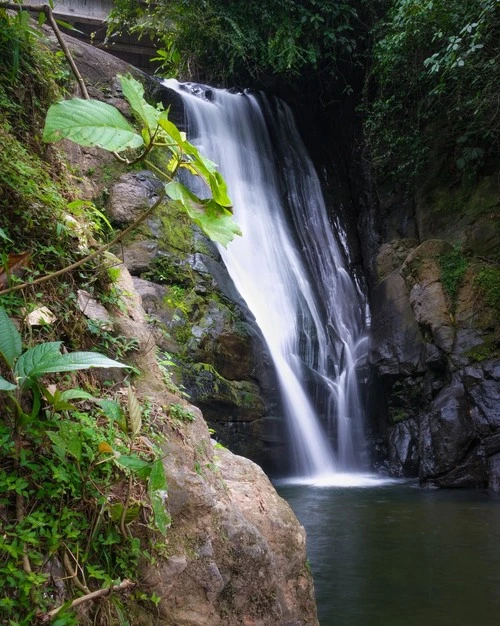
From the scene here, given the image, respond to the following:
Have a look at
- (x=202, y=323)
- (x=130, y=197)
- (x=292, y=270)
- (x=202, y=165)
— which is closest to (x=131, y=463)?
(x=202, y=165)

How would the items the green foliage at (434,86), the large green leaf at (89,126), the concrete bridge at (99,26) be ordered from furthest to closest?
1. the concrete bridge at (99,26)
2. the green foliage at (434,86)
3. the large green leaf at (89,126)

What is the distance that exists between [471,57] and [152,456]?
8356mm

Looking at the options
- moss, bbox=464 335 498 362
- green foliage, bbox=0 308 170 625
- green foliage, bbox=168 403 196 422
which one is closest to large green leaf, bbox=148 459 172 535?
green foliage, bbox=0 308 170 625

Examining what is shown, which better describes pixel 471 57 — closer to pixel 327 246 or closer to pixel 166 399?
pixel 327 246

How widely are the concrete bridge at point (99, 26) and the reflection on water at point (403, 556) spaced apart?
39.4 ft

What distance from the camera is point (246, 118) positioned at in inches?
500

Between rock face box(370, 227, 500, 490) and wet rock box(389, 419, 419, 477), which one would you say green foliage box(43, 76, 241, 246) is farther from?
wet rock box(389, 419, 419, 477)

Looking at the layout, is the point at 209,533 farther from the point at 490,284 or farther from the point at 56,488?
the point at 490,284

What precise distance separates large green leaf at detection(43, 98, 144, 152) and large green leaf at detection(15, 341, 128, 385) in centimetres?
60

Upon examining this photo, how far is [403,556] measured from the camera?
4.70 meters

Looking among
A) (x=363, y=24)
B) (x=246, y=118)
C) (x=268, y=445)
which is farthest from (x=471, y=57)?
(x=268, y=445)

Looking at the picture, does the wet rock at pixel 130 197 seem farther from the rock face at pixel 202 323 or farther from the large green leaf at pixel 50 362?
the large green leaf at pixel 50 362

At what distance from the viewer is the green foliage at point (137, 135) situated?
5.00ft

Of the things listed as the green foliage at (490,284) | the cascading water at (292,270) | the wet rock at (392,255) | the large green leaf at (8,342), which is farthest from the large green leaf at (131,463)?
the wet rock at (392,255)
